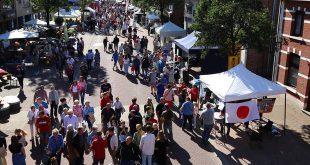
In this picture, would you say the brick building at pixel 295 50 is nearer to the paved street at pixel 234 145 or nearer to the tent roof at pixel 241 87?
the paved street at pixel 234 145

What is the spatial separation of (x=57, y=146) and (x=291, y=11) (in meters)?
14.6

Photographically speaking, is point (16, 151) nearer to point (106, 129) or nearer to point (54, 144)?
point (54, 144)

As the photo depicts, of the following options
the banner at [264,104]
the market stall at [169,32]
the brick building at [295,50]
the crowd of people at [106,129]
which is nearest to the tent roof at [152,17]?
the market stall at [169,32]

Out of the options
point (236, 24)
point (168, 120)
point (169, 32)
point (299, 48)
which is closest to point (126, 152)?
point (168, 120)

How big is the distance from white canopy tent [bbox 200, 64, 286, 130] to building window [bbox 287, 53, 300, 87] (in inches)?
243

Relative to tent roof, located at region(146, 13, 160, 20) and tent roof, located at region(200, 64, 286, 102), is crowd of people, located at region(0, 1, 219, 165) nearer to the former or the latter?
tent roof, located at region(200, 64, 286, 102)

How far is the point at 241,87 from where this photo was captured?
13820 mm

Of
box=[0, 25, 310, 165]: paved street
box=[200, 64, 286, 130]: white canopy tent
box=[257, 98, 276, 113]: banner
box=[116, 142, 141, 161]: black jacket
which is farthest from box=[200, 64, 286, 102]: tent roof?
box=[116, 142, 141, 161]: black jacket

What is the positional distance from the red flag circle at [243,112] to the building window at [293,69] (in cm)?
736

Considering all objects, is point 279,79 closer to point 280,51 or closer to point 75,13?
point 280,51

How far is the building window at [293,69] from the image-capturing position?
19719 millimetres

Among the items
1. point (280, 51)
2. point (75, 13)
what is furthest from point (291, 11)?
point (75, 13)

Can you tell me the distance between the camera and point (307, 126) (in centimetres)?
1590

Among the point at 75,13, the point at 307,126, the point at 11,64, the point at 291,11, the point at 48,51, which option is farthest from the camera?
the point at 75,13
